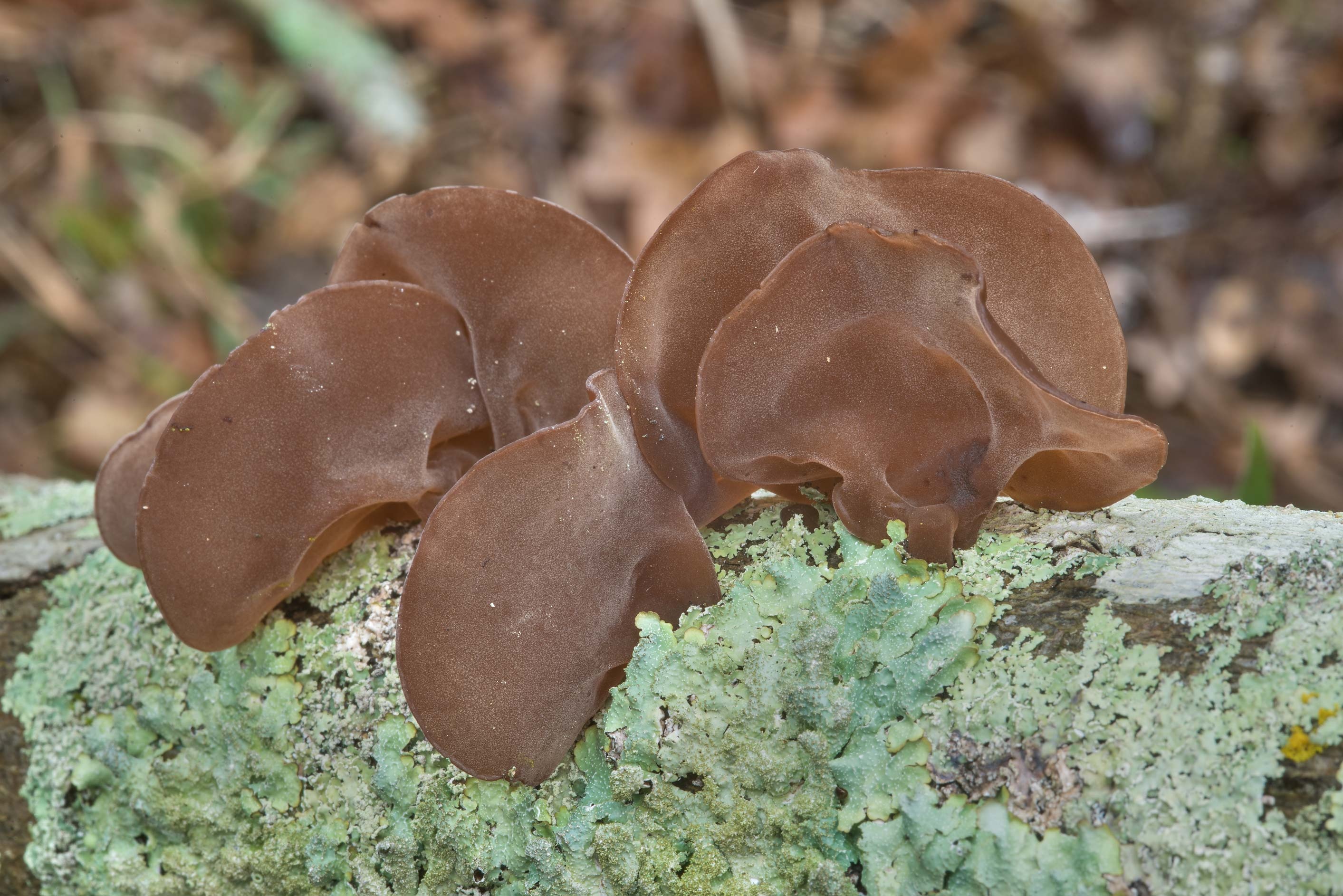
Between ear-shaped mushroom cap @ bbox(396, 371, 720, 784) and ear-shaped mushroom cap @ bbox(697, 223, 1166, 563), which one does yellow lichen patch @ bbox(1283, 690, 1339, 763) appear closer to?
ear-shaped mushroom cap @ bbox(697, 223, 1166, 563)

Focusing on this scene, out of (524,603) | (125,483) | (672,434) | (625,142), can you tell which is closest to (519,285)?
(672,434)

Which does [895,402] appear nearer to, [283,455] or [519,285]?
[519,285]

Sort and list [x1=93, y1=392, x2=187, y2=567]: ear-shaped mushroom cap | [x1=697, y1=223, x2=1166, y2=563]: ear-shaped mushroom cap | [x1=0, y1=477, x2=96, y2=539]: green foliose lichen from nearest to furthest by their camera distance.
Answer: [x1=697, y1=223, x2=1166, y2=563]: ear-shaped mushroom cap, [x1=93, y1=392, x2=187, y2=567]: ear-shaped mushroom cap, [x1=0, y1=477, x2=96, y2=539]: green foliose lichen

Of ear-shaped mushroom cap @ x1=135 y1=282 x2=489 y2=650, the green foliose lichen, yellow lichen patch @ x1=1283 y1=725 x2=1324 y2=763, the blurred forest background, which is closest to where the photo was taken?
yellow lichen patch @ x1=1283 y1=725 x2=1324 y2=763

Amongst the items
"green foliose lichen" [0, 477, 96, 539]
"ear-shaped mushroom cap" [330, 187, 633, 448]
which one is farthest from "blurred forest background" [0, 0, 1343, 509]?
"ear-shaped mushroom cap" [330, 187, 633, 448]

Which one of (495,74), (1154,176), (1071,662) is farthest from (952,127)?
(1071,662)

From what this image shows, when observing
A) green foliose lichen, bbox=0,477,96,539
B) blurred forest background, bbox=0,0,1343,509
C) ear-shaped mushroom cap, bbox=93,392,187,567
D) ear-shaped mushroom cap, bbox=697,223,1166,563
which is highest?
ear-shaped mushroom cap, bbox=697,223,1166,563

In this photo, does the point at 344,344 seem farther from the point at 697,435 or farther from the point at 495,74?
the point at 495,74

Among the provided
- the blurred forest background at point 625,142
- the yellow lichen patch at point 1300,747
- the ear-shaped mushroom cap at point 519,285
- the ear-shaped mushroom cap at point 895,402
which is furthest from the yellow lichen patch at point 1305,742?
the blurred forest background at point 625,142
